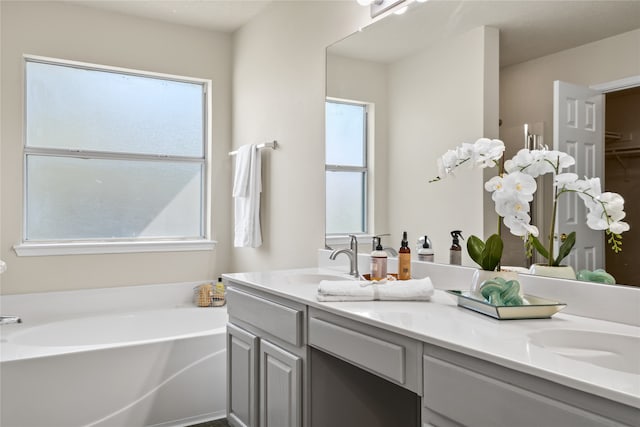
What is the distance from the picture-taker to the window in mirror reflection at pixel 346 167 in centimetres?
245

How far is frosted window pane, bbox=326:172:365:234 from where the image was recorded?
2.46 m

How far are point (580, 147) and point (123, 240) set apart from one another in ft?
9.98

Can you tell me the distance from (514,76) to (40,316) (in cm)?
310

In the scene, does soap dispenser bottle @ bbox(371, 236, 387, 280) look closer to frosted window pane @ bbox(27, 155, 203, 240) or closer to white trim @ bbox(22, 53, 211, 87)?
frosted window pane @ bbox(27, 155, 203, 240)

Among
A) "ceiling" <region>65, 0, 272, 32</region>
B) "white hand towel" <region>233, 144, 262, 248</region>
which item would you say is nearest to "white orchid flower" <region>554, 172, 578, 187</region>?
"white hand towel" <region>233, 144, 262, 248</region>

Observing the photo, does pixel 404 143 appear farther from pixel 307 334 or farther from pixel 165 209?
pixel 165 209

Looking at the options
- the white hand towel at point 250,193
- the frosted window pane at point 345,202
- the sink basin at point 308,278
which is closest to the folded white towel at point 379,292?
the sink basin at point 308,278

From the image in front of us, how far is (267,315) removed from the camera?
2004 mm

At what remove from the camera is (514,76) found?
5.48ft

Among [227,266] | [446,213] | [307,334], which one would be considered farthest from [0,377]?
[446,213]

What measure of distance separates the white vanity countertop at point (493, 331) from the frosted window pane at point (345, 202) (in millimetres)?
643

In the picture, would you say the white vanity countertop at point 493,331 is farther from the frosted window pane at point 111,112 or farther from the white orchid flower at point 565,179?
the frosted window pane at point 111,112

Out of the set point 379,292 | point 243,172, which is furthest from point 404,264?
point 243,172

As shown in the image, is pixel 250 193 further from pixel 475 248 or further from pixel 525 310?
pixel 525 310
